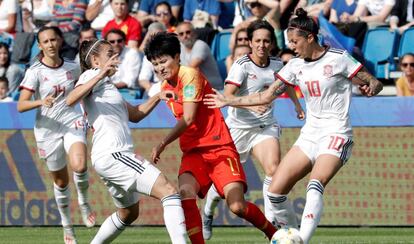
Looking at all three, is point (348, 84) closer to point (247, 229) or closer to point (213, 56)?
point (247, 229)

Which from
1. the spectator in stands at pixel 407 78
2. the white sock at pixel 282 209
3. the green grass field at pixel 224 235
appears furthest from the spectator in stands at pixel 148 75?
the white sock at pixel 282 209

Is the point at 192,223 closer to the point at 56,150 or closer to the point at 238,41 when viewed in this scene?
the point at 56,150

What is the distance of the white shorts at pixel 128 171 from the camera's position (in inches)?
389

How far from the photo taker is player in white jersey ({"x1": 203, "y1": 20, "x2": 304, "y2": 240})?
43.1 ft

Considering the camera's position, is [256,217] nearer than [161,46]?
No

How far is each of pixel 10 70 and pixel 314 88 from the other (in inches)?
364

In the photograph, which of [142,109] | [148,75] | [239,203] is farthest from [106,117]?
[148,75]

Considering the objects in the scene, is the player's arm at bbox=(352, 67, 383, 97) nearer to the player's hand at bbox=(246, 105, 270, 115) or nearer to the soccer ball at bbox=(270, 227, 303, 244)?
the soccer ball at bbox=(270, 227, 303, 244)

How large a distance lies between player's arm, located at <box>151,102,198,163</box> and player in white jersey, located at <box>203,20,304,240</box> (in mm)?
2807

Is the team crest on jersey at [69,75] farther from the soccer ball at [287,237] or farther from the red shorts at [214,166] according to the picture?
the soccer ball at [287,237]

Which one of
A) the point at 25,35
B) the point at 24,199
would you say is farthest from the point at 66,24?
the point at 24,199

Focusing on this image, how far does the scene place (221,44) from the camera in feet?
61.9

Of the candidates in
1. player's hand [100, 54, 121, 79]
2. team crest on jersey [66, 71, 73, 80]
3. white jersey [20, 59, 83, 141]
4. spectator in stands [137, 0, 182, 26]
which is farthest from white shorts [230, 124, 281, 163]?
spectator in stands [137, 0, 182, 26]

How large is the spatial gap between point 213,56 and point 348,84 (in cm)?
790
